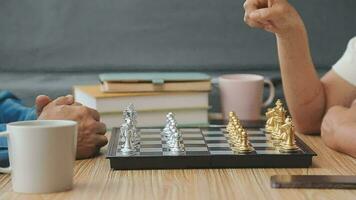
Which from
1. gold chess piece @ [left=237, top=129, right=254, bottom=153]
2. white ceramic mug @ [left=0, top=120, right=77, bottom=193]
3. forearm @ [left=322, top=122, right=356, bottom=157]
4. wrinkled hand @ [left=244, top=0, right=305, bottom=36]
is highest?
wrinkled hand @ [left=244, top=0, right=305, bottom=36]

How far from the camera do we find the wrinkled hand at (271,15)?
57.9 inches

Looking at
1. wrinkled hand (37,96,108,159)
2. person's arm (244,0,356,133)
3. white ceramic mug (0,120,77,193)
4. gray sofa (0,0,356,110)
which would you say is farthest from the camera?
gray sofa (0,0,356,110)

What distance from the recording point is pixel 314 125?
1618 mm

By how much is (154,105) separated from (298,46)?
0.34 meters

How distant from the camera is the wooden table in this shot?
0.96m

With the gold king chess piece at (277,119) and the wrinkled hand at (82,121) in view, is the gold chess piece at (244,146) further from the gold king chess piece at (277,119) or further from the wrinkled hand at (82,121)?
the wrinkled hand at (82,121)

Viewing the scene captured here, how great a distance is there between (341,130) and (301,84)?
1.10 ft

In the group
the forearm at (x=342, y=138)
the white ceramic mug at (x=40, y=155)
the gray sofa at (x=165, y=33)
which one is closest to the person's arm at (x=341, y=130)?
the forearm at (x=342, y=138)

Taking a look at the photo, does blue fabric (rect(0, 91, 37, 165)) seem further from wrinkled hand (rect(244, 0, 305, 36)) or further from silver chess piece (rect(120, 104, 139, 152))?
wrinkled hand (rect(244, 0, 305, 36))

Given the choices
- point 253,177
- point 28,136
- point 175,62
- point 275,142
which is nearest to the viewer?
point 28,136

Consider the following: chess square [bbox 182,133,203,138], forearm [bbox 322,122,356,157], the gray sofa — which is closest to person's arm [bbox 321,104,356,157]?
forearm [bbox 322,122,356,157]

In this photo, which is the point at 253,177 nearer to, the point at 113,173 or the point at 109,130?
the point at 113,173

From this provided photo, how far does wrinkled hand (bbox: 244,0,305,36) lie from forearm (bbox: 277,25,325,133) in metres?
0.05

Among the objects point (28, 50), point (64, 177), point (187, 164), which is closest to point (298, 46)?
point (187, 164)
